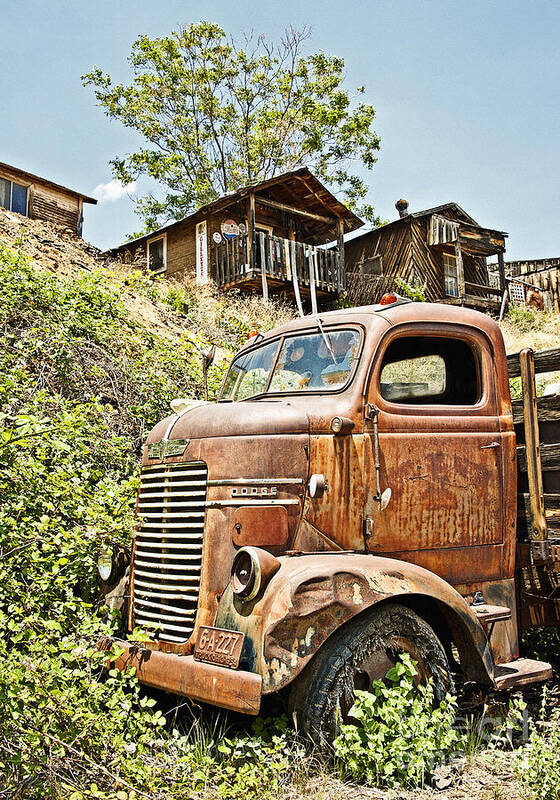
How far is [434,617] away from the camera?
4.35m

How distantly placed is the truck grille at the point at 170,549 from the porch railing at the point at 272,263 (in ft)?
53.1

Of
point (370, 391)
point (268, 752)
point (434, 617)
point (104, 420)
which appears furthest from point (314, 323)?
point (104, 420)

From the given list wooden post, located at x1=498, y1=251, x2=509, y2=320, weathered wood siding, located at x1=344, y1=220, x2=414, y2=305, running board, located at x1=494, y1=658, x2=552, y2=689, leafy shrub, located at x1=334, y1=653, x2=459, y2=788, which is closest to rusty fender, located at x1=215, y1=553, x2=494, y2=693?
running board, located at x1=494, y1=658, x2=552, y2=689

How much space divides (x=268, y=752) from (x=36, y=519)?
2.89 m

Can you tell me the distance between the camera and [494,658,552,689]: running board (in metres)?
4.26

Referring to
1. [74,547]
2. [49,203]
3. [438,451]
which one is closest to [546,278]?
[49,203]

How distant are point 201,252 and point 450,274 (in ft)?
33.5

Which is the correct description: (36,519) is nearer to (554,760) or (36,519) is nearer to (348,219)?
(554,760)

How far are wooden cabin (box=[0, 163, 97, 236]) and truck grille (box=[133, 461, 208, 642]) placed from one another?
19.2m

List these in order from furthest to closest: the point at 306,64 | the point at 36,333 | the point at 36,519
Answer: the point at 306,64, the point at 36,333, the point at 36,519

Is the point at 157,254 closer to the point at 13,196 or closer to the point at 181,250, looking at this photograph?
the point at 181,250

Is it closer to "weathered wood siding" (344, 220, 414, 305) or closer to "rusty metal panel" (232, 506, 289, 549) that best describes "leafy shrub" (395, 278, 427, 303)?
"weathered wood siding" (344, 220, 414, 305)

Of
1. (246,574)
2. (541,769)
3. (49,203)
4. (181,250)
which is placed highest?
(49,203)

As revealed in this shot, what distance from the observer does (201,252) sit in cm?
2239
